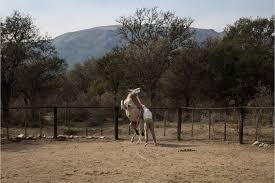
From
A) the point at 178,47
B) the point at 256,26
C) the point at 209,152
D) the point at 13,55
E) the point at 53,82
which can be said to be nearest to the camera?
the point at 209,152

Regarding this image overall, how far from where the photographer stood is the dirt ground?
34.1 ft

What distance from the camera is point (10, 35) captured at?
32.7 m

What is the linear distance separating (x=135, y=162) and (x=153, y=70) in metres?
25.0

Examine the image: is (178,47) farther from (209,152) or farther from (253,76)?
(209,152)

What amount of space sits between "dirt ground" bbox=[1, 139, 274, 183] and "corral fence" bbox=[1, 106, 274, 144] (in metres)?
1.49

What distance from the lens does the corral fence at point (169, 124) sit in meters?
17.7

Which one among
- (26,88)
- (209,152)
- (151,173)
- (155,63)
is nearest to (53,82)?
(26,88)

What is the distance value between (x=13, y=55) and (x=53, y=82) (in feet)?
13.8

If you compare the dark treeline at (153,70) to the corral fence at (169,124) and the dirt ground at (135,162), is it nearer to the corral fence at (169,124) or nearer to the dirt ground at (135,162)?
the corral fence at (169,124)

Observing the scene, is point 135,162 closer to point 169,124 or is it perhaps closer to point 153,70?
point 169,124

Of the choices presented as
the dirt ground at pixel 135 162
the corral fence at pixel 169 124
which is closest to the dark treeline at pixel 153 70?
the corral fence at pixel 169 124

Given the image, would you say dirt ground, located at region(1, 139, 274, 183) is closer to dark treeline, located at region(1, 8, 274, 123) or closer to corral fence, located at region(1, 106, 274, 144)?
corral fence, located at region(1, 106, 274, 144)

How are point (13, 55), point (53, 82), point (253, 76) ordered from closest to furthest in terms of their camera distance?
point (13, 55) → point (53, 82) → point (253, 76)

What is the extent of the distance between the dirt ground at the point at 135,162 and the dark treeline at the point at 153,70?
14982 millimetres
